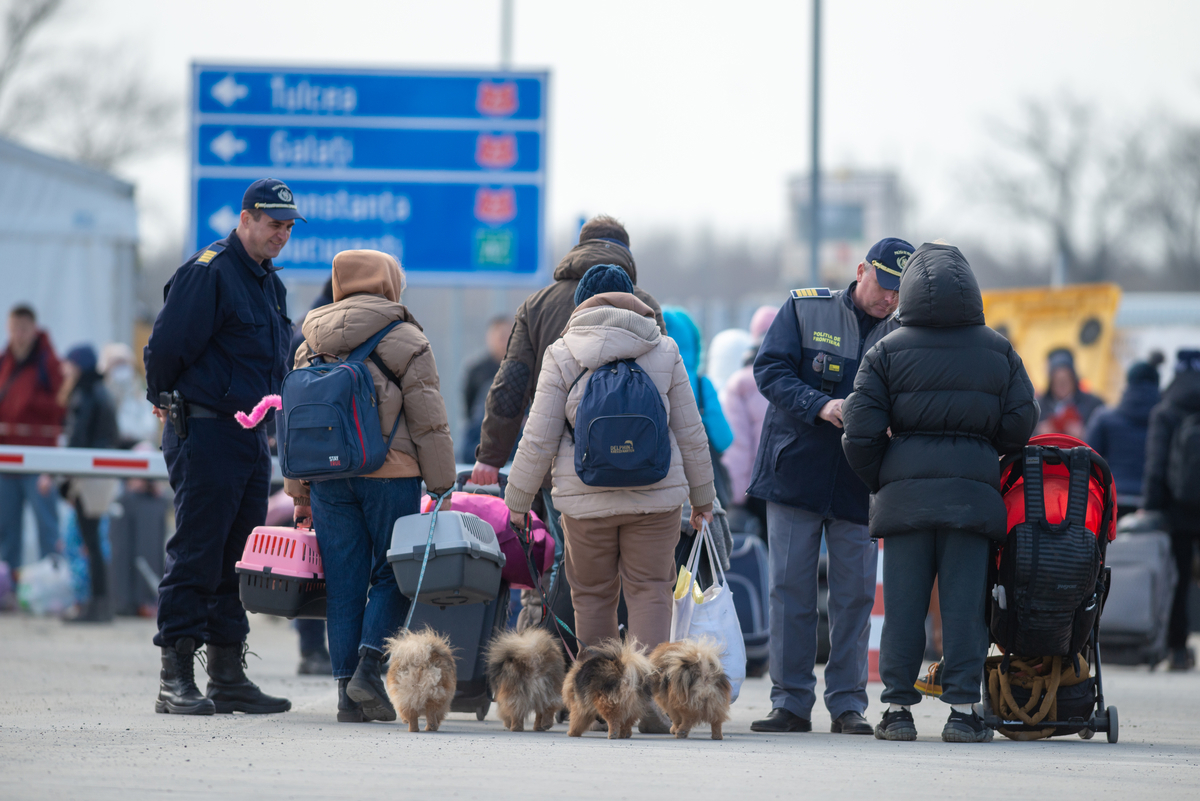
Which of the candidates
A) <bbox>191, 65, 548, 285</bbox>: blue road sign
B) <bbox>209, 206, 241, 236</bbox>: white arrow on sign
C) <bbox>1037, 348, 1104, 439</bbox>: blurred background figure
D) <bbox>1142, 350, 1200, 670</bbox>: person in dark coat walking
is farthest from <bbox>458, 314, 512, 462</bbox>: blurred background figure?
<bbox>1142, 350, 1200, 670</bbox>: person in dark coat walking

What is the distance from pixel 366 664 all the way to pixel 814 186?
1127 cm

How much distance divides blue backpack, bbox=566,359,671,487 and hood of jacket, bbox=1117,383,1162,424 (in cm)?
663

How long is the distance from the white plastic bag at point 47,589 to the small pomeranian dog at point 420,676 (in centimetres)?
742

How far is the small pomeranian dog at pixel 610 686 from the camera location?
239 inches

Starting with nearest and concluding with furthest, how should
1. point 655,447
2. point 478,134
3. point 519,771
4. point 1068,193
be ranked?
point 519,771
point 655,447
point 478,134
point 1068,193

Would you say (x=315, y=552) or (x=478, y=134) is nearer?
(x=315, y=552)

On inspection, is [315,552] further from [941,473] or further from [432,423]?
[941,473]

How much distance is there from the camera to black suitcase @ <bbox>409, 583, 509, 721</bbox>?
21.9 ft

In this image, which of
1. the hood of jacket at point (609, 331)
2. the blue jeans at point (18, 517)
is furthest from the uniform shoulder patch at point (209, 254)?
the blue jeans at point (18, 517)

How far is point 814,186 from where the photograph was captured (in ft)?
55.1

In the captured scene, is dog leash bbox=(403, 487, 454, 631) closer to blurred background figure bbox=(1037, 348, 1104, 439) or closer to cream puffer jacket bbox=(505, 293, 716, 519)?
cream puffer jacket bbox=(505, 293, 716, 519)

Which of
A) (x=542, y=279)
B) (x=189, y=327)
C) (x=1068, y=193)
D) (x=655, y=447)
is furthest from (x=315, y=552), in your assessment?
(x=1068, y=193)

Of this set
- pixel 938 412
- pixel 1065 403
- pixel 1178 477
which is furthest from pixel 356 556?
pixel 1065 403

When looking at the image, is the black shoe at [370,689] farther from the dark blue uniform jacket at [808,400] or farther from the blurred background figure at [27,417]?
the blurred background figure at [27,417]
